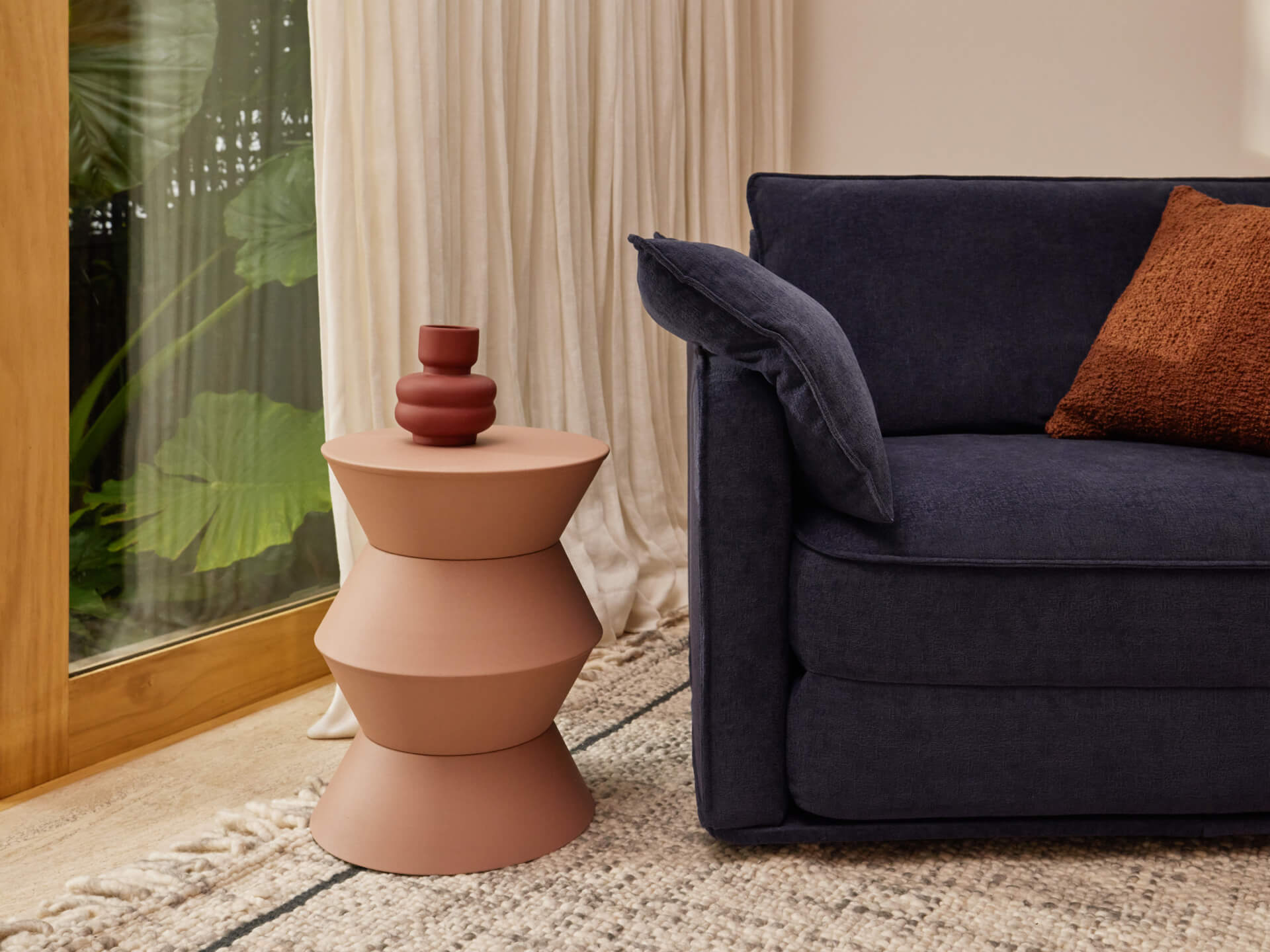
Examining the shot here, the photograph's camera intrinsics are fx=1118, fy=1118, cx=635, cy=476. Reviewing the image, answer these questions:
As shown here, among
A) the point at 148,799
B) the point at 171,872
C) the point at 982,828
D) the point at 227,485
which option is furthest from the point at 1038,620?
the point at 227,485

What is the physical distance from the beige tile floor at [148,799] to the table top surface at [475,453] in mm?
510

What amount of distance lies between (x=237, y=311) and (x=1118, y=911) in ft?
5.15

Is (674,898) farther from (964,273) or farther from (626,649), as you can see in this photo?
(964,273)

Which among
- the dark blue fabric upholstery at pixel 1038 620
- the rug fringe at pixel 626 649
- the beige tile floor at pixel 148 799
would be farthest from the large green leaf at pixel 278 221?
the dark blue fabric upholstery at pixel 1038 620

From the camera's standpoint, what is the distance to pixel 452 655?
1319 mm

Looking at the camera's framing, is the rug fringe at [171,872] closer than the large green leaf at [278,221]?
Yes

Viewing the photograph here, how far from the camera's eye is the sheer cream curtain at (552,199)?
185 cm

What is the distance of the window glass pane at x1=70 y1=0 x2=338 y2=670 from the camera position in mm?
1651

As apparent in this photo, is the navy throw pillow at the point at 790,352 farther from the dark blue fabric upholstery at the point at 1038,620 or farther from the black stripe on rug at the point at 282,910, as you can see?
the black stripe on rug at the point at 282,910

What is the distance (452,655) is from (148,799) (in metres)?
0.57

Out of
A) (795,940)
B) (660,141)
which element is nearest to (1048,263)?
(660,141)

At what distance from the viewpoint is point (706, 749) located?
4.40 feet

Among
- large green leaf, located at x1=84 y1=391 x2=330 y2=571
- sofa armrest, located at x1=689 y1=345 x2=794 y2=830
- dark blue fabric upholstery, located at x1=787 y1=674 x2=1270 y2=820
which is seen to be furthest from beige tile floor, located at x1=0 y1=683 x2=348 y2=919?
dark blue fabric upholstery, located at x1=787 y1=674 x2=1270 y2=820

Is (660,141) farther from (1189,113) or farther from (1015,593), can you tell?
(1015,593)
